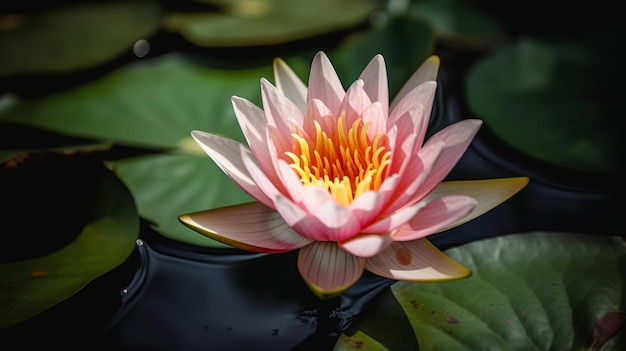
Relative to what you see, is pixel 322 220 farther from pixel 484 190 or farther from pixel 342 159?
pixel 484 190

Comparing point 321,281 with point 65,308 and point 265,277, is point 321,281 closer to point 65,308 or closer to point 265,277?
point 265,277

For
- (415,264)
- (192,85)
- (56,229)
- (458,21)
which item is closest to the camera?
(415,264)

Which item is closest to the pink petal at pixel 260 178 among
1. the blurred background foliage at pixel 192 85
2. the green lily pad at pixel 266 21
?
the blurred background foliage at pixel 192 85

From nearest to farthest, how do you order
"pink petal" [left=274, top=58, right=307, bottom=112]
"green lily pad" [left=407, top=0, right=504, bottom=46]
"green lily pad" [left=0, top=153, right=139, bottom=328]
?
"green lily pad" [left=0, top=153, right=139, bottom=328]
"pink petal" [left=274, top=58, right=307, bottom=112]
"green lily pad" [left=407, top=0, right=504, bottom=46]

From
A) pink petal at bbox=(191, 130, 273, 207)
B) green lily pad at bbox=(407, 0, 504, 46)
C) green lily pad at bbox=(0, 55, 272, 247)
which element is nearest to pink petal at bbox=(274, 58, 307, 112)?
pink petal at bbox=(191, 130, 273, 207)

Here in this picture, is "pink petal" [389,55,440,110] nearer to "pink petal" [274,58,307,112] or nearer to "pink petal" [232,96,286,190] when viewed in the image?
"pink petal" [274,58,307,112]

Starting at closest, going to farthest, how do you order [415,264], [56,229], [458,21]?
1. [415,264]
2. [56,229]
3. [458,21]

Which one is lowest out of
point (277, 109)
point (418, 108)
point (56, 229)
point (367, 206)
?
point (56, 229)

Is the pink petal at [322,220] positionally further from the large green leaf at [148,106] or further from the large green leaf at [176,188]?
the large green leaf at [148,106]

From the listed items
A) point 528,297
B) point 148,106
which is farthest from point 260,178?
point 148,106
